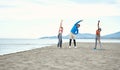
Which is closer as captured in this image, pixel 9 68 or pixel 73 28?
pixel 9 68

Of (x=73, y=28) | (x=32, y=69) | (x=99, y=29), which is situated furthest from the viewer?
(x=73, y=28)

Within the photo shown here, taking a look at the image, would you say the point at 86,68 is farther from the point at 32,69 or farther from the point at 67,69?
the point at 32,69

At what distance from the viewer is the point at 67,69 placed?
30.5ft

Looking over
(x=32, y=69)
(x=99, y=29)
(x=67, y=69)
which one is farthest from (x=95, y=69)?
(x=99, y=29)

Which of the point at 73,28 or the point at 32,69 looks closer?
the point at 32,69

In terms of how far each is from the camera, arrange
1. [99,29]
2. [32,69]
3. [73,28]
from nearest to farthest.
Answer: [32,69]
[99,29]
[73,28]

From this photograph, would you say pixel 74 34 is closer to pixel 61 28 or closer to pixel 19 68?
pixel 61 28

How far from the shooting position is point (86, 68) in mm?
9641

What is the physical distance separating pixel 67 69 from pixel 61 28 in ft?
49.8

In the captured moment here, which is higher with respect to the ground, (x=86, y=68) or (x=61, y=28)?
(x=61, y=28)

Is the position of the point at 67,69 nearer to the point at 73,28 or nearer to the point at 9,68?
the point at 9,68

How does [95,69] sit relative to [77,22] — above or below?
below

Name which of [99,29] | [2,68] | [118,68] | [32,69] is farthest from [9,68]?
[99,29]

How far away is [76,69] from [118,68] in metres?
1.56
